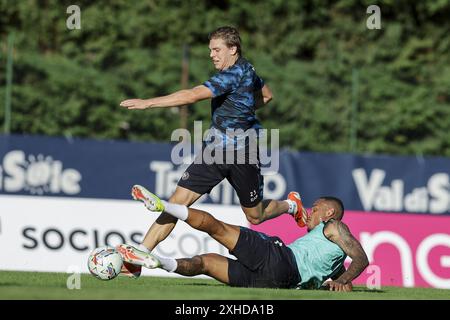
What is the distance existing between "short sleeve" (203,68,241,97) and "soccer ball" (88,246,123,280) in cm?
182

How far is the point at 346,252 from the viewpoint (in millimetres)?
9969

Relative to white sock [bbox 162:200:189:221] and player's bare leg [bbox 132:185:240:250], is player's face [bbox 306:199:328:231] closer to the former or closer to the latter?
player's bare leg [bbox 132:185:240:250]

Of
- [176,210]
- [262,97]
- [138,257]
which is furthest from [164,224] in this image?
[262,97]

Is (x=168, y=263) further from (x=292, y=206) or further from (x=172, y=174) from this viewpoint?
(x=172, y=174)

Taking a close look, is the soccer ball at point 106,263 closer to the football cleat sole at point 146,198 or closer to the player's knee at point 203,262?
the football cleat sole at point 146,198

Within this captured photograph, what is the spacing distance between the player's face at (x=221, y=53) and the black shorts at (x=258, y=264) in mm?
1704

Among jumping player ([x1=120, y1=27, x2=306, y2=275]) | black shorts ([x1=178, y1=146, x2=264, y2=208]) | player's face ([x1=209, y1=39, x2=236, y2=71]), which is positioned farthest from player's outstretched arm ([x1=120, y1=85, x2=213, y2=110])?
black shorts ([x1=178, y1=146, x2=264, y2=208])

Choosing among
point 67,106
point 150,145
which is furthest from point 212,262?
point 67,106

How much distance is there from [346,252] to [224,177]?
1.47 metres

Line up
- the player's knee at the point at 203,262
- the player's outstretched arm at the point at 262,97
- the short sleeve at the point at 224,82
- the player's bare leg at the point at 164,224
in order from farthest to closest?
1. the player's outstretched arm at the point at 262,97
2. the player's bare leg at the point at 164,224
3. the short sleeve at the point at 224,82
4. the player's knee at the point at 203,262

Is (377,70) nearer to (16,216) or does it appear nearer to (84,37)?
(84,37)

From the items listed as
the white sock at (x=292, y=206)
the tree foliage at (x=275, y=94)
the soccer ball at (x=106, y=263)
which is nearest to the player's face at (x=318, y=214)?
the white sock at (x=292, y=206)

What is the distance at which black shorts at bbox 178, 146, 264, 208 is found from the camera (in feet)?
34.0

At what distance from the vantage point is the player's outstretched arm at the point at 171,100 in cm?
947
